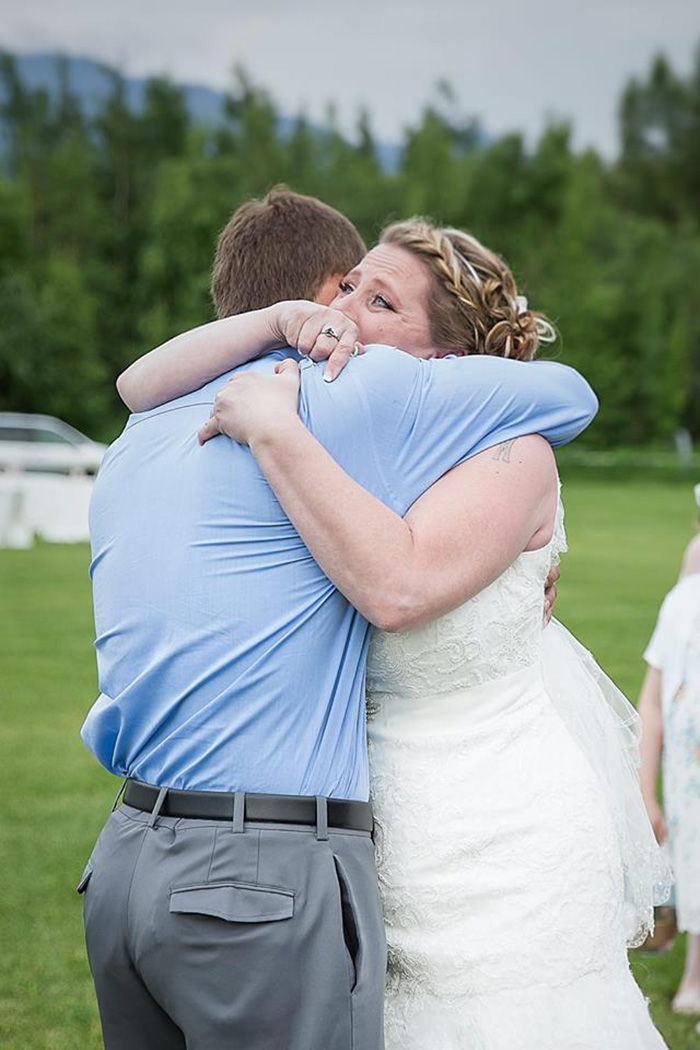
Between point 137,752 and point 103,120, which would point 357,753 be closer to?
point 137,752

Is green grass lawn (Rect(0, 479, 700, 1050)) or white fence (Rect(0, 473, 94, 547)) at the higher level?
green grass lawn (Rect(0, 479, 700, 1050))

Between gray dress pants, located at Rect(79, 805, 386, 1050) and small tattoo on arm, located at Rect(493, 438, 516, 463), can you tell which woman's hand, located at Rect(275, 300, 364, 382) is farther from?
gray dress pants, located at Rect(79, 805, 386, 1050)

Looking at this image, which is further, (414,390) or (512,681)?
(512,681)

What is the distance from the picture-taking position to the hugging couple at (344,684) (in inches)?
90.4

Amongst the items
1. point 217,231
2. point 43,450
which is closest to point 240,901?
point 43,450

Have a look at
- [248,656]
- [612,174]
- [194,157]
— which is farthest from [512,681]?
[612,174]

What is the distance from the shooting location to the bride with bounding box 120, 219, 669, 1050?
2.55 m

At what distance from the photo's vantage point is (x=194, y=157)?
59.0 meters

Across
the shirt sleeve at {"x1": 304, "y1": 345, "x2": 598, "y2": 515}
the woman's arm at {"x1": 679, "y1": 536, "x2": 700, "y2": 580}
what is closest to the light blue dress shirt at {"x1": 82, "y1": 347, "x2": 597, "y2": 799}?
the shirt sleeve at {"x1": 304, "y1": 345, "x2": 598, "y2": 515}

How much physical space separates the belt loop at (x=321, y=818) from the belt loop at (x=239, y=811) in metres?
0.12

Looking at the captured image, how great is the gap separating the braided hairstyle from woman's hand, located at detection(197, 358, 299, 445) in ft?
1.41

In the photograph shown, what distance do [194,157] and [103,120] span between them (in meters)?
7.32

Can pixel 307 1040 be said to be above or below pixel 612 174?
above

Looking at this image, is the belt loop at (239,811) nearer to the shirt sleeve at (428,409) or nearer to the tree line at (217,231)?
the shirt sleeve at (428,409)
